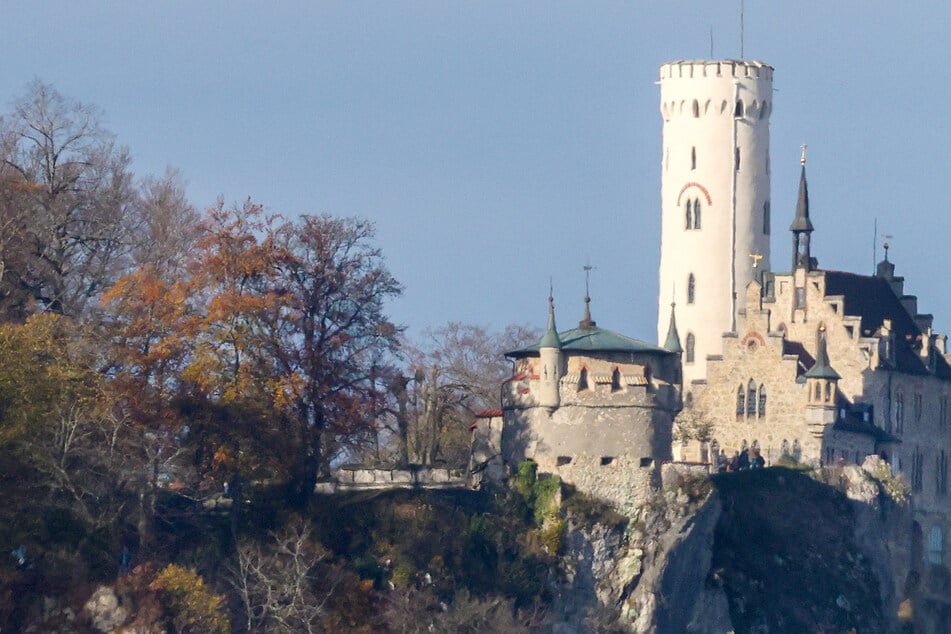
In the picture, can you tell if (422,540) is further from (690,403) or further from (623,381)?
(690,403)

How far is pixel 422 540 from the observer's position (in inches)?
3900

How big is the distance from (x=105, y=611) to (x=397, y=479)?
12.6 metres

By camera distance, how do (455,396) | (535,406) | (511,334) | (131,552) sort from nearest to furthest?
(131,552) → (535,406) → (455,396) → (511,334)

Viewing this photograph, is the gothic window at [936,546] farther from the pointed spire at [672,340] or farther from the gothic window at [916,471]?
the pointed spire at [672,340]

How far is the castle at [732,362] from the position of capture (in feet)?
334

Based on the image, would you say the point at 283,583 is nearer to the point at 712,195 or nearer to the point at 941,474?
the point at 941,474

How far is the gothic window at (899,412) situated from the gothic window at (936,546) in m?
4.06

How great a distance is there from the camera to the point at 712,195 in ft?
425

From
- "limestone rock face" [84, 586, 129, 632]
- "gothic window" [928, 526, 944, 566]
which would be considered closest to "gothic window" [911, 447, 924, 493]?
"gothic window" [928, 526, 944, 566]

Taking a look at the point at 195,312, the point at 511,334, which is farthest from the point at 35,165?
the point at 511,334

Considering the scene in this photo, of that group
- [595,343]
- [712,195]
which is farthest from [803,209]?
[595,343]

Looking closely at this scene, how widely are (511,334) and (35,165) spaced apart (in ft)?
121

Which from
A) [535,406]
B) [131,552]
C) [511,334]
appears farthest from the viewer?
[511,334]

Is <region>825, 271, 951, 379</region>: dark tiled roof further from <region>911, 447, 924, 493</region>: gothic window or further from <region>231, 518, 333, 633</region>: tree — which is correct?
<region>231, 518, 333, 633</region>: tree
